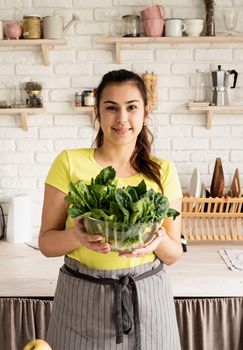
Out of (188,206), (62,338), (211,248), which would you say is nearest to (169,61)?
(188,206)

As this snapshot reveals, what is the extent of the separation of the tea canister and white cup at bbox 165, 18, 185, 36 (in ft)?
2.04

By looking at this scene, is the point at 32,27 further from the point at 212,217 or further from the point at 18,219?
the point at 212,217

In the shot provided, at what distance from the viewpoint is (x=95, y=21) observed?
262cm

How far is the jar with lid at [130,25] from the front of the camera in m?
2.52

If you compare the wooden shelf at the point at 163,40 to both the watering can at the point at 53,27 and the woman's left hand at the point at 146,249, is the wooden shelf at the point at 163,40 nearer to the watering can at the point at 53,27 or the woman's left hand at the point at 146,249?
the watering can at the point at 53,27

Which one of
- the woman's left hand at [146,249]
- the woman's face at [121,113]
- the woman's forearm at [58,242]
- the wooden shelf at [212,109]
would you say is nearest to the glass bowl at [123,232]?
the woman's left hand at [146,249]

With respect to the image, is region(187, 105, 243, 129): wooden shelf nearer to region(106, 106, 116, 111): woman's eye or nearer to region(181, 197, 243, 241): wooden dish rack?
region(181, 197, 243, 241): wooden dish rack

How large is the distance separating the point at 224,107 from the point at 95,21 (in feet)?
2.54

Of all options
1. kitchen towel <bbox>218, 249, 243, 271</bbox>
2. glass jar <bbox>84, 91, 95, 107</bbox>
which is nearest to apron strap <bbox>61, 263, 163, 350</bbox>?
kitchen towel <bbox>218, 249, 243, 271</bbox>

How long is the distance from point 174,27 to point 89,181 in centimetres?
133

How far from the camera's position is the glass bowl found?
1.11 meters

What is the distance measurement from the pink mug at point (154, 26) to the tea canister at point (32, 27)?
0.52 m

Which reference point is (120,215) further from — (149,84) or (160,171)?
(149,84)

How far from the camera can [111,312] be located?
1.43 metres
